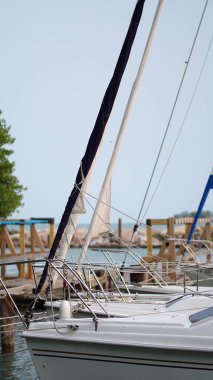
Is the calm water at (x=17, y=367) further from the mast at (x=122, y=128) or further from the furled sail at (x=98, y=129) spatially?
the furled sail at (x=98, y=129)

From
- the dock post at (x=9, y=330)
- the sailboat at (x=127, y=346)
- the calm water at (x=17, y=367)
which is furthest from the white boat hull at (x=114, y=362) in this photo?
the dock post at (x=9, y=330)

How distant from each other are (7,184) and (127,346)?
21943 millimetres

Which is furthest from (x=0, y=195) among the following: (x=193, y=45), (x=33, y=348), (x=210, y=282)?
(x=33, y=348)

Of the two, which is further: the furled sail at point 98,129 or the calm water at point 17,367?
the calm water at point 17,367

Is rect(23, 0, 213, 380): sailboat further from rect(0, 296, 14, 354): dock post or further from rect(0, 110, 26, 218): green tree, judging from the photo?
rect(0, 110, 26, 218): green tree

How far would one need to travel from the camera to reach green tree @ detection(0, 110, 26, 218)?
31.5m

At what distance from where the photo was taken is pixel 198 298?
12.8 m

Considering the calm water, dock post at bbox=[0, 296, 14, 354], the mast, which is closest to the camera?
the mast

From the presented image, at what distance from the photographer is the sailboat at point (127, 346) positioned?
10195 mm

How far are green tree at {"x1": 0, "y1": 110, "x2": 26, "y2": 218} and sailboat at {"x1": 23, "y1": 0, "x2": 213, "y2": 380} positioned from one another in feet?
65.1

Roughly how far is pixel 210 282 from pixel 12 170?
14.4 meters

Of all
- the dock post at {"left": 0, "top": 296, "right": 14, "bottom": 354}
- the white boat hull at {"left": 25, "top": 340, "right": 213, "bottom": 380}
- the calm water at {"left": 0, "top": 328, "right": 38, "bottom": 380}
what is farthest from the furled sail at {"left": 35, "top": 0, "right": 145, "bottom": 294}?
the dock post at {"left": 0, "top": 296, "right": 14, "bottom": 354}

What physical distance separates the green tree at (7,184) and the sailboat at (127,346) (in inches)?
781

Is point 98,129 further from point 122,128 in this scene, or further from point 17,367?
point 17,367
